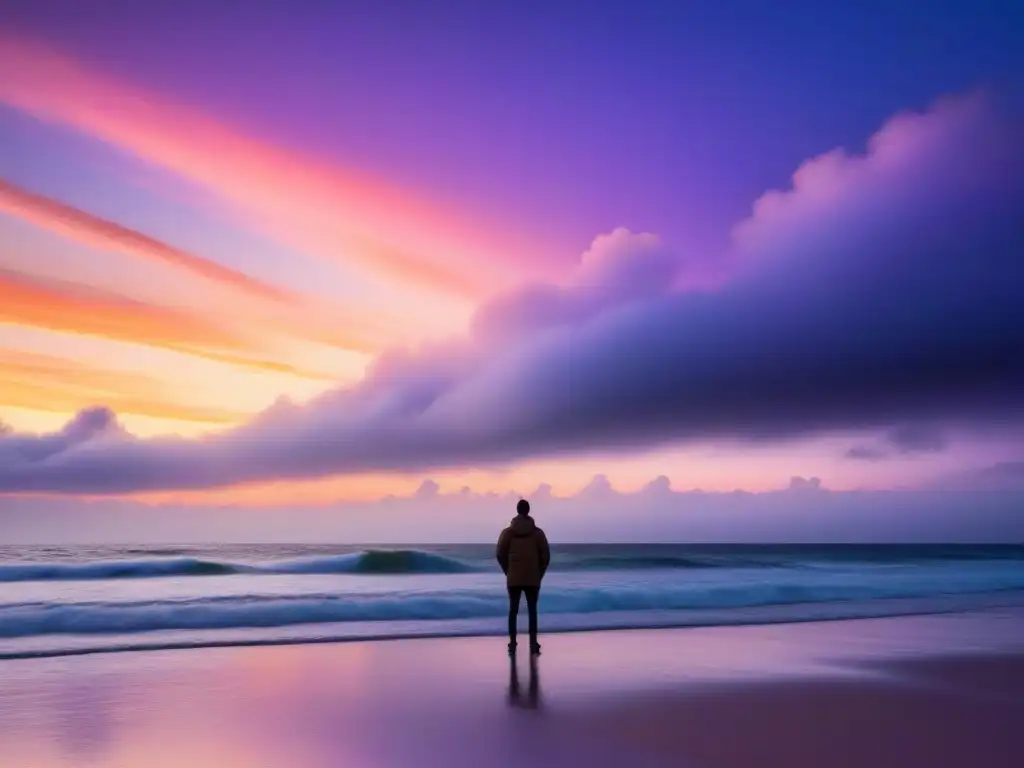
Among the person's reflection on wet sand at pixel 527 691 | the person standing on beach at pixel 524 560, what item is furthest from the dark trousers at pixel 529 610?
the person's reflection on wet sand at pixel 527 691

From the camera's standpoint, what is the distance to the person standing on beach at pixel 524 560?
10586mm

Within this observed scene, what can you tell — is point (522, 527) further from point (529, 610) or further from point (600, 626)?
point (600, 626)

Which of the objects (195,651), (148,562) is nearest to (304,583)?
(148,562)

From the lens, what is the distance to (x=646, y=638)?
12.4 meters

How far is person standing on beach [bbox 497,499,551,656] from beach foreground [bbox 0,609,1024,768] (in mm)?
500

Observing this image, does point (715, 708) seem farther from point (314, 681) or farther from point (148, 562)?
point (148, 562)

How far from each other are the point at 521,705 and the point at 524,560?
125 inches

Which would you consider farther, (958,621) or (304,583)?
(304,583)

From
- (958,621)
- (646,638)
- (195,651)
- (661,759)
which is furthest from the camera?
(958,621)

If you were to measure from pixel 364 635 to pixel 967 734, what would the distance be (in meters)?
8.03

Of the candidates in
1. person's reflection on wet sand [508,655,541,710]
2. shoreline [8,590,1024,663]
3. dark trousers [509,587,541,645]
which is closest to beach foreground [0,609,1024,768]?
person's reflection on wet sand [508,655,541,710]

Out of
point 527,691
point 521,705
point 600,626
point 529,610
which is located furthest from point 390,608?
point 521,705

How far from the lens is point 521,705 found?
24.6ft

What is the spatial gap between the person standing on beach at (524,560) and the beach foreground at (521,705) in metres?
0.50
